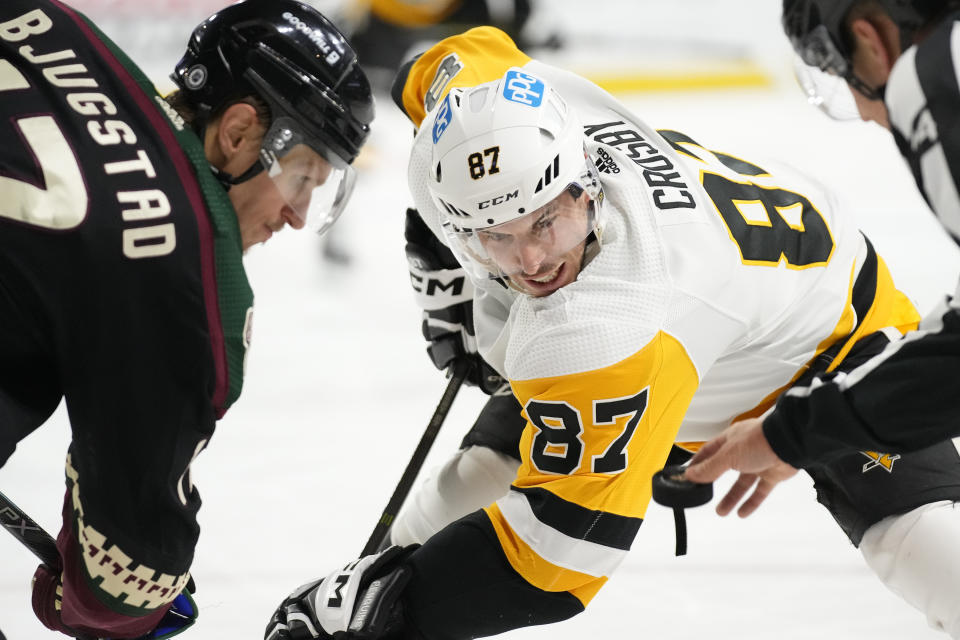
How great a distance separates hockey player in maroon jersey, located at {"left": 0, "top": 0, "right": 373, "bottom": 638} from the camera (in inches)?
52.3

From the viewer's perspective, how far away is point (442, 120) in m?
1.83

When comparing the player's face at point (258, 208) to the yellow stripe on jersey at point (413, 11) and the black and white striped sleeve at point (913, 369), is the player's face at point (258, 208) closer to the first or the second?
the black and white striped sleeve at point (913, 369)

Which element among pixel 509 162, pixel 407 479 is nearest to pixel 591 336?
pixel 509 162

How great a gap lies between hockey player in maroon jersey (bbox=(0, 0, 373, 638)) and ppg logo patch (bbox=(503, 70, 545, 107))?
32cm

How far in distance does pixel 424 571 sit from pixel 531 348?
0.41 metres

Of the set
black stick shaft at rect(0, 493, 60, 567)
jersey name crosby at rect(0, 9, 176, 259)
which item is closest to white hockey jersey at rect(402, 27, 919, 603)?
jersey name crosby at rect(0, 9, 176, 259)

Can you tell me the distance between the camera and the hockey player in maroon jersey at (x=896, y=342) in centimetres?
133

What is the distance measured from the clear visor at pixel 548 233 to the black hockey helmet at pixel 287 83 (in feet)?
0.94

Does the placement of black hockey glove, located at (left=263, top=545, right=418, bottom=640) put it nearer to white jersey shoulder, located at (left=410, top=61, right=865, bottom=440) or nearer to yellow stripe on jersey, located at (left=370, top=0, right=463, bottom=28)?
white jersey shoulder, located at (left=410, top=61, right=865, bottom=440)

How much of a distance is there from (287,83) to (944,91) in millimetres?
935

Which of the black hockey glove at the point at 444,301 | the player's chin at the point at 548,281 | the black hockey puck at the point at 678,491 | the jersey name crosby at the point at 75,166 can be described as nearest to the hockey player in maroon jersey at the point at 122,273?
the jersey name crosby at the point at 75,166

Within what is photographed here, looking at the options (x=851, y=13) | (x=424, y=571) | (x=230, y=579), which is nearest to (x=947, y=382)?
(x=851, y=13)

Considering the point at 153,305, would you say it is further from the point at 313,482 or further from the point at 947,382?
the point at 313,482

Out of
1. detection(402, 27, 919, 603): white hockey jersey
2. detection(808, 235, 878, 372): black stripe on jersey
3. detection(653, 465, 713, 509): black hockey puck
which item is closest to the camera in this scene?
detection(653, 465, 713, 509): black hockey puck
